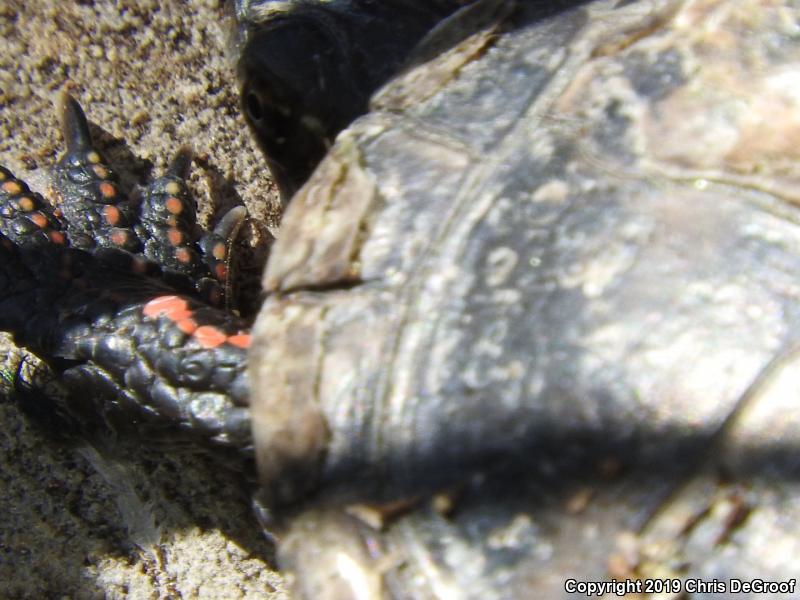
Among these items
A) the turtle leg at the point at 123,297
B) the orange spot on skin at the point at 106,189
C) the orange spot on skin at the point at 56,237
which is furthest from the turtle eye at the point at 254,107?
the orange spot on skin at the point at 56,237

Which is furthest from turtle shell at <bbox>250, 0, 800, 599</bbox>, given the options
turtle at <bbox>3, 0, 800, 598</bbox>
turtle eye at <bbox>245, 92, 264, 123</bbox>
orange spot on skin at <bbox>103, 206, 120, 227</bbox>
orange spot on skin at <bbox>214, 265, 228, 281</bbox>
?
orange spot on skin at <bbox>103, 206, 120, 227</bbox>

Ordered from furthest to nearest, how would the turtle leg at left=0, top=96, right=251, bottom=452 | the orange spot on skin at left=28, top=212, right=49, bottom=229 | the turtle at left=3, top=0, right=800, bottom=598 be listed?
the orange spot on skin at left=28, top=212, right=49, bottom=229, the turtle leg at left=0, top=96, right=251, bottom=452, the turtle at left=3, top=0, right=800, bottom=598

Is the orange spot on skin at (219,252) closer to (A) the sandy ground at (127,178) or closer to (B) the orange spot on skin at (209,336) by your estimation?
(A) the sandy ground at (127,178)

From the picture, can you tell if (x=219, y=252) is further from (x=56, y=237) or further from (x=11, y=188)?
(x=11, y=188)

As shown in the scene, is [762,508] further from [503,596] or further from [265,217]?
[265,217]

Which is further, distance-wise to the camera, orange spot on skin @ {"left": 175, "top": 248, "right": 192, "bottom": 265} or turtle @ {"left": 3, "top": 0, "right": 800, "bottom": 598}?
orange spot on skin @ {"left": 175, "top": 248, "right": 192, "bottom": 265}

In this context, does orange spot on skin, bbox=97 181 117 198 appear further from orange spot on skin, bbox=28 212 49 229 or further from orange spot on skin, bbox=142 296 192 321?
orange spot on skin, bbox=142 296 192 321
